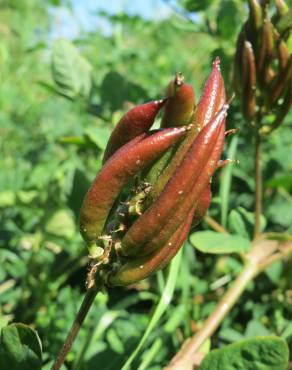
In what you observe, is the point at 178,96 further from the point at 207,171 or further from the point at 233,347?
the point at 233,347

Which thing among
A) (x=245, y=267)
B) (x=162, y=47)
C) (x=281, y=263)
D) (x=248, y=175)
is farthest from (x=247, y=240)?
(x=162, y=47)

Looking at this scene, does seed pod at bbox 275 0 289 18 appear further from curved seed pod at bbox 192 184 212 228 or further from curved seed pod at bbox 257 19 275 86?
curved seed pod at bbox 192 184 212 228

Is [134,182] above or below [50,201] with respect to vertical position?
above

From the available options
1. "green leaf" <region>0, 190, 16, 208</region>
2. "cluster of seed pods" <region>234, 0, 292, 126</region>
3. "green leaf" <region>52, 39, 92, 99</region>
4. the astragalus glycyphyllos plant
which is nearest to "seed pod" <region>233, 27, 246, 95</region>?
"cluster of seed pods" <region>234, 0, 292, 126</region>

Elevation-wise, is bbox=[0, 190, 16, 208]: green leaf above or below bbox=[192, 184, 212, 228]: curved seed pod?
below

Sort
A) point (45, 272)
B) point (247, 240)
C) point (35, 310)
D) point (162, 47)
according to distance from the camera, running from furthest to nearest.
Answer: point (162, 47)
point (45, 272)
point (35, 310)
point (247, 240)

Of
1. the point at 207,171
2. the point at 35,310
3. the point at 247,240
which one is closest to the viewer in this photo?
the point at 207,171

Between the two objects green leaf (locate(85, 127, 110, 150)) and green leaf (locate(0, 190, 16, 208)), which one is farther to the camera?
green leaf (locate(0, 190, 16, 208))

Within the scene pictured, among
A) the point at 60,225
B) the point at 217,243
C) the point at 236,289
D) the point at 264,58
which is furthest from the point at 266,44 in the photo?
the point at 60,225
